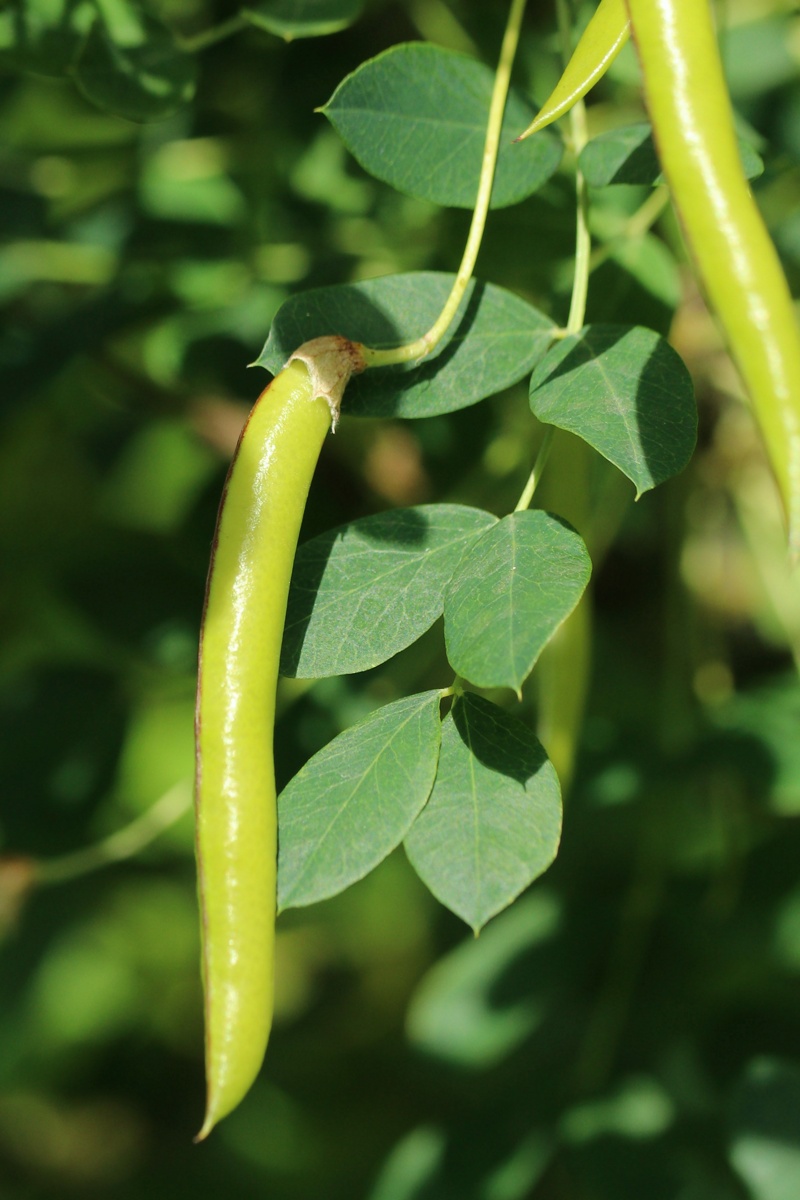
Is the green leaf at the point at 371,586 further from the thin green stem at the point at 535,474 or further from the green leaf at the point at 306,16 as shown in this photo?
the green leaf at the point at 306,16

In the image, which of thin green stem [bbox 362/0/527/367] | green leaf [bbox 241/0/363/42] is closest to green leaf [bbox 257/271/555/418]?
thin green stem [bbox 362/0/527/367]

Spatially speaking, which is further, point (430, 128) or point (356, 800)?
point (430, 128)

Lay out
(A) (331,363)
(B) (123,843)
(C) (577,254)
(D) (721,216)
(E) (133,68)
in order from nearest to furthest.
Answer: (D) (721,216), (A) (331,363), (C) (577,254), (E) (133,68), (B) (123,843)

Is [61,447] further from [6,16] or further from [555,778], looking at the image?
[555,778]

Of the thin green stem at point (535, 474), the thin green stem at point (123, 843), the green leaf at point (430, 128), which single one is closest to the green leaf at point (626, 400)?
the thin green stem at point (535, 474)

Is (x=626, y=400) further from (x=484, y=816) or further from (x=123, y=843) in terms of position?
(x=123, y=843)

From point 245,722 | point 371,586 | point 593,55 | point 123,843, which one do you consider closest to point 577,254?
point 593,55
